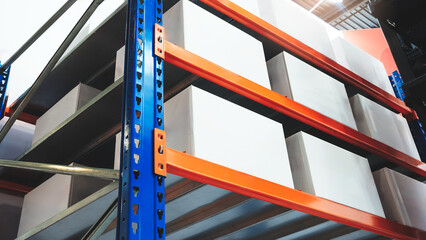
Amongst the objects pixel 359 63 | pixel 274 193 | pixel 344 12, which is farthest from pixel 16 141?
pixel 344 12

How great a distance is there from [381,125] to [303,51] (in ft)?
2.72

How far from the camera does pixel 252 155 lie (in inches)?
83.8

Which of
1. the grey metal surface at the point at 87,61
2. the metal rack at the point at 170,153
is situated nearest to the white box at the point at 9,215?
the metal rack at the point at 170,153

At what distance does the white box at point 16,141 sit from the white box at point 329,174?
2.59m

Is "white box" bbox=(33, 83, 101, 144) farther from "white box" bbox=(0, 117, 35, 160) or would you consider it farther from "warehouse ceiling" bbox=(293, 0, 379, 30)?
"warehouse ceiling" bbox=(293, 0, 379, 30)

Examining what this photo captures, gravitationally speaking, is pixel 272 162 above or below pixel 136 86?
below

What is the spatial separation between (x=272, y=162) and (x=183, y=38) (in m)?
0.78

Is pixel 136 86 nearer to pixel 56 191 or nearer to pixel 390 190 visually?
pixel 56 191

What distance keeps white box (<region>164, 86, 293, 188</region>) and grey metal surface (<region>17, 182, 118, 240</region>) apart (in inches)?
16.1

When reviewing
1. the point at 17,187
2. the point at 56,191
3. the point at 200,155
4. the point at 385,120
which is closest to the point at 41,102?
the point at 17,187

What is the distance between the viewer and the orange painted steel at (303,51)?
2588 millimetres

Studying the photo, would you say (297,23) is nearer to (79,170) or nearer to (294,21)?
(294,21)

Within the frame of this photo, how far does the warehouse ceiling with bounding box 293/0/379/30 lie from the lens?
8.73 metres

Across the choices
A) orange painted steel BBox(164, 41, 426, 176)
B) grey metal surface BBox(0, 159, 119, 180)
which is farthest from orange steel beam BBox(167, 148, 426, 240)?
orange painted steel BBox(164, 41, 426, 176)
